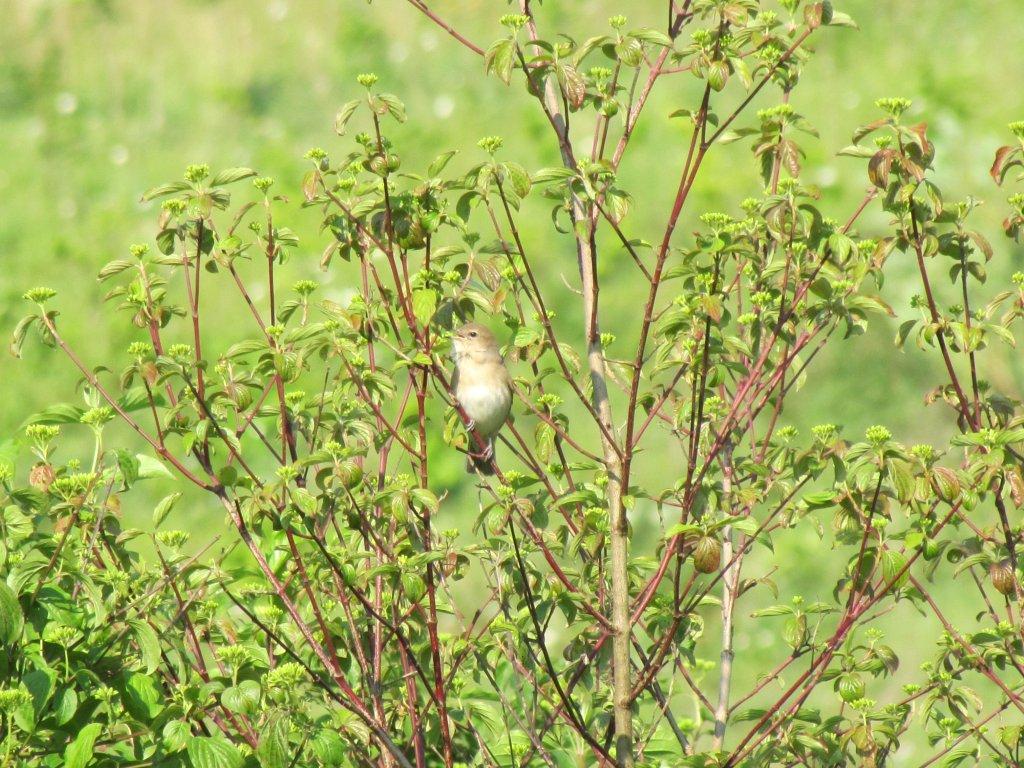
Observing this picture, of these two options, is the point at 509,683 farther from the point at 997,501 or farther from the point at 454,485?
the point at 454,485

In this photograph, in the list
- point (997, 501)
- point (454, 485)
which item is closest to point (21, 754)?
point (997, 501)

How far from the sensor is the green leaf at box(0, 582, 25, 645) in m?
2.92

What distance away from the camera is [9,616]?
2.93 m

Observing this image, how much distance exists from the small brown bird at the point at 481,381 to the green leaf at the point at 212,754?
7.19ft

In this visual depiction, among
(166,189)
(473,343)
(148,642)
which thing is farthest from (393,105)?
(473,343)

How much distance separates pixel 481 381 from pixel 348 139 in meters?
5.13

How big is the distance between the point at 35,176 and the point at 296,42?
7.58 feet

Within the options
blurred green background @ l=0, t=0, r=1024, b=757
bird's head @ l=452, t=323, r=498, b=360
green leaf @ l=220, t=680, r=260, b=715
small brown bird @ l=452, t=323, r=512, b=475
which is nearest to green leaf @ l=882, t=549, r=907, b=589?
green leaf @ l=220, t=680, r=260, b=715

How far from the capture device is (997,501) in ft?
11.3

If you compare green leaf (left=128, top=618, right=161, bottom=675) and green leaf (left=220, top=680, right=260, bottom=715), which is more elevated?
green leaf (left=128, top=618, right=161, bottom=675)

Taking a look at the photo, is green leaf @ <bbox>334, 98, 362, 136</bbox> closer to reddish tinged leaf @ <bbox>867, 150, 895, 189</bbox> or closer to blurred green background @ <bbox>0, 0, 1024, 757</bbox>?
reddish tinged leaf @ <bbox>867, 150, 895, 189</bbox>

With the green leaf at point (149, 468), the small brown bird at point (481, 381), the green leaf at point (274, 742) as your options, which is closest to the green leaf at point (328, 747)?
the green leaf at point (274, 742)

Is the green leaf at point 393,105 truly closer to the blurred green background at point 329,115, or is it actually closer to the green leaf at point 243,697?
the green leaf at point 243,697

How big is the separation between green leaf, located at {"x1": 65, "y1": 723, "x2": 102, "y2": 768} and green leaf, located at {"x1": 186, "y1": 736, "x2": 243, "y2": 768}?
210mm
